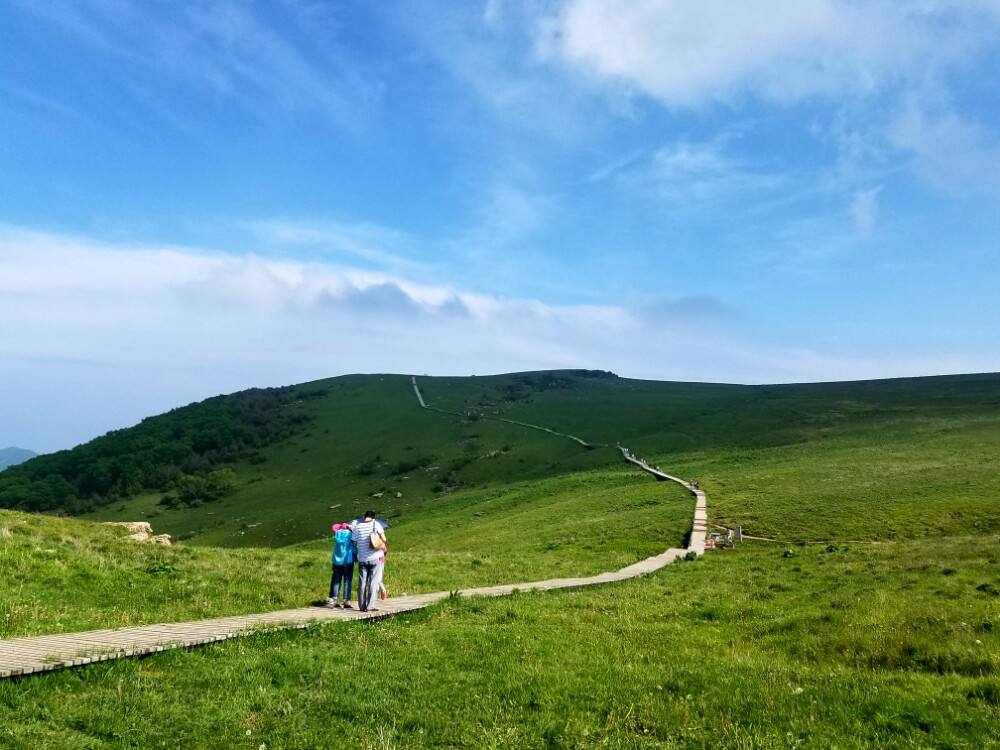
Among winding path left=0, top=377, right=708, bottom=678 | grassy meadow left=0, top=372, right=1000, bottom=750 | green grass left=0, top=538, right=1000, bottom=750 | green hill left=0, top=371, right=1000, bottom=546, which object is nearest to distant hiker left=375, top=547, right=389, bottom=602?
winding path left=0, top=377, right=708, bottom=678

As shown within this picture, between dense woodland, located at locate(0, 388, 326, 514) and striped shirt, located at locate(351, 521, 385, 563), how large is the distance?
88.3 metres

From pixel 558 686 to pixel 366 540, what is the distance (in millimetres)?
8343

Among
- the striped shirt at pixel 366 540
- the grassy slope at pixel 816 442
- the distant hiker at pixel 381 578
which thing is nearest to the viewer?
the striped shirt at pixel 366 540

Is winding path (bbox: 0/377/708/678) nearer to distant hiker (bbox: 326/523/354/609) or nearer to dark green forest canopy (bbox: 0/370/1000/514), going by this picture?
distant hiker (bbox: 326/523/354/609)

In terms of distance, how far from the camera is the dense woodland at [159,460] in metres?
106

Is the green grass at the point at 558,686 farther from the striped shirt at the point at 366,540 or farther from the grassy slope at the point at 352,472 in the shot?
the grassy slope at the point at 352,472

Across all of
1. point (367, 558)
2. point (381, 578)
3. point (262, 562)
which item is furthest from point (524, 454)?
point (367, 558)

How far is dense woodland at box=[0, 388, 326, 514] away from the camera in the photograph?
4166 inches

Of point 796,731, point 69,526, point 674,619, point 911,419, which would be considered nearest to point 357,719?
point 796,731

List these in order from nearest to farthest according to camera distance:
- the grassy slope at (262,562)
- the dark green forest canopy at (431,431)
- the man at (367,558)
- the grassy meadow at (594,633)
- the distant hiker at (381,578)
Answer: the grassy meadow at (594,633) < the grassy slope at (262,562) < the man at (367,558) < the distant hiker at (381,578) < the dark green forest canopy at (431,431)

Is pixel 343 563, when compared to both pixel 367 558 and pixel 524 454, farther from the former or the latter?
pixel 524 454

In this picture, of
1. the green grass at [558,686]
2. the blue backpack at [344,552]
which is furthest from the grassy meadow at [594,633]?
the blue backpack at [344,552]

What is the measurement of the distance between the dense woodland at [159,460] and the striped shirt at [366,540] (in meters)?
88.3

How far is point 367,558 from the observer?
1762 cm
